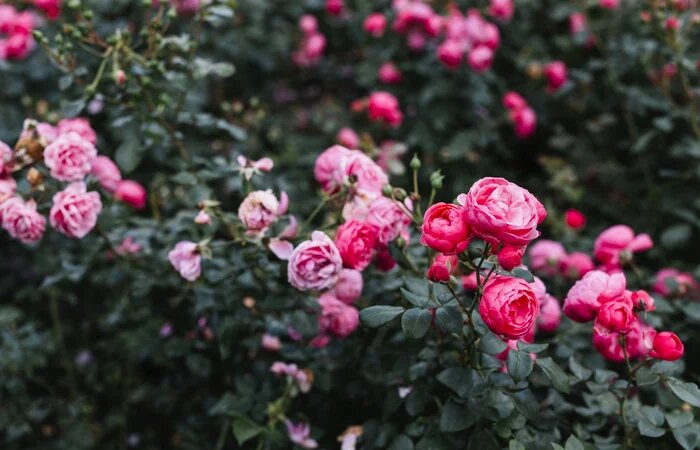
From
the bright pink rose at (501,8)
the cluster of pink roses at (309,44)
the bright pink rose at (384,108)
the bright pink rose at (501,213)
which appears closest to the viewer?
the bright pink rose at (501,213)

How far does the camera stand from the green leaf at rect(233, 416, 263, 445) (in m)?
1.68

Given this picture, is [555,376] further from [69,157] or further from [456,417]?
[69,157]

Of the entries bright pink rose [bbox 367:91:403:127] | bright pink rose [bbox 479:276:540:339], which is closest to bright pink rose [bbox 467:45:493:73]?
bright pink rose [bbox 367:91:403:127]

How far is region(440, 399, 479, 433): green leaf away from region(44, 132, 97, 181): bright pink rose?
100 centimetres

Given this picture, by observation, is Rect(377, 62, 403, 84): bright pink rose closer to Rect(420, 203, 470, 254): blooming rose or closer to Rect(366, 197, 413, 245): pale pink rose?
Rect(366, 197, 413, 245): pale pink rose

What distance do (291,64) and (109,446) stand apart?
82.8 inches

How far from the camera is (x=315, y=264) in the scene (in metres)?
1.43

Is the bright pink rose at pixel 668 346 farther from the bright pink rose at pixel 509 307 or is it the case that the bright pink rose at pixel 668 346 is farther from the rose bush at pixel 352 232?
the bright pink rose at pixel 509 307

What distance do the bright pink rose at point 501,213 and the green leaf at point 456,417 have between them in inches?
16.9

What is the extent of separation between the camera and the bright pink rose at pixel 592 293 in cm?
138

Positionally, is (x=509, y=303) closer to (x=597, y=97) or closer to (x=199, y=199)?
(x=199, y=199)

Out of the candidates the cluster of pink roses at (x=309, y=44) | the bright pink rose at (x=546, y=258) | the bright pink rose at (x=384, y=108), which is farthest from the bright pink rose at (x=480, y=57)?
the bright pink rose at (x=546, y=258)

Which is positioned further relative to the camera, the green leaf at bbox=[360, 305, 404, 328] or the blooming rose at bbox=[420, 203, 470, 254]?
the green leaf at bbox=[360, 305, 404, 328]

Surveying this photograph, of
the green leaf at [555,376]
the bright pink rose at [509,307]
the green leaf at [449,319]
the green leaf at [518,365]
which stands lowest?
the green leaf at [555,376]
